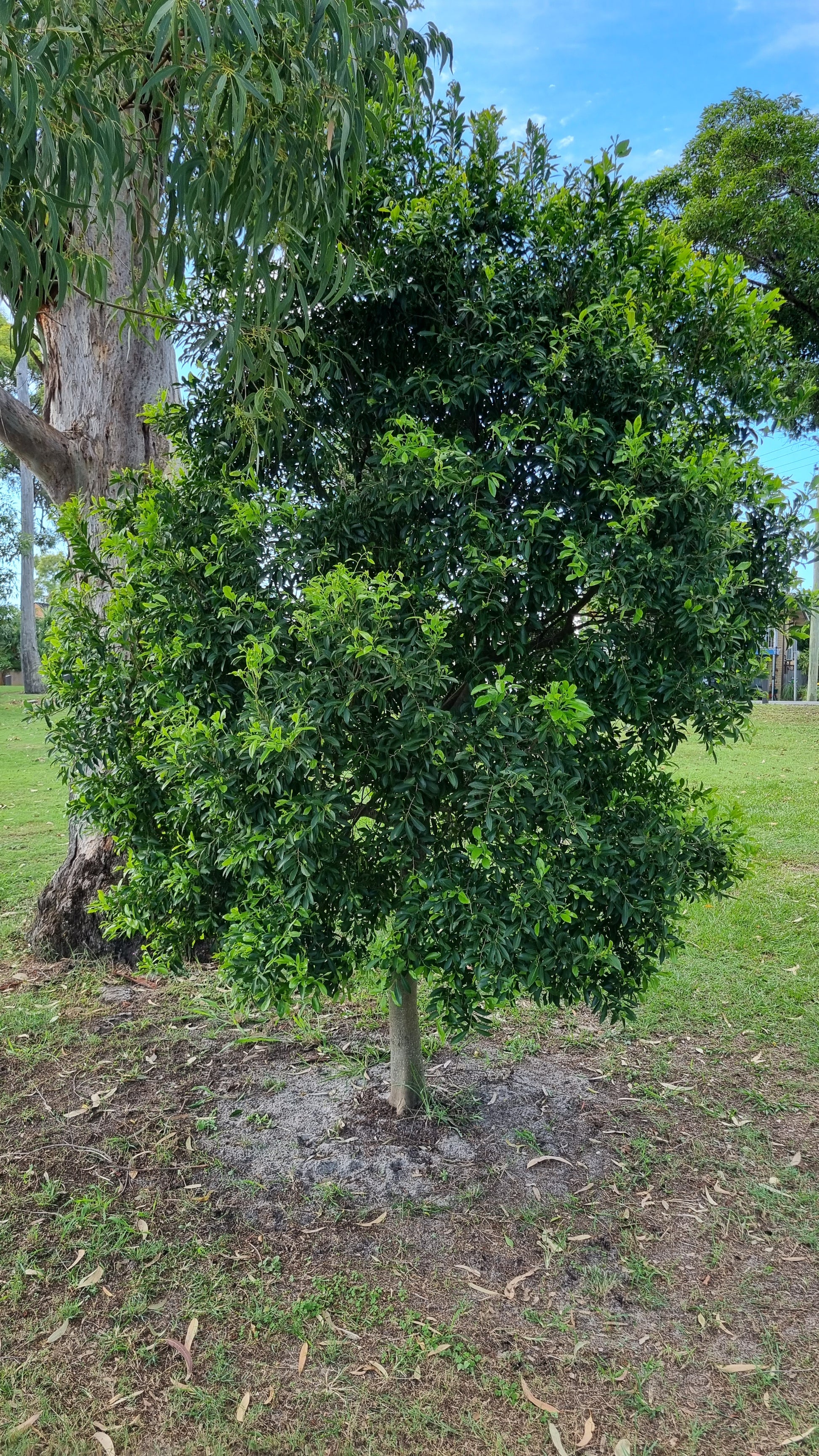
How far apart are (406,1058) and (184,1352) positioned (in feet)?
4.34

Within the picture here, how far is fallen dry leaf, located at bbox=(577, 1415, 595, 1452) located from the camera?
2383 mm

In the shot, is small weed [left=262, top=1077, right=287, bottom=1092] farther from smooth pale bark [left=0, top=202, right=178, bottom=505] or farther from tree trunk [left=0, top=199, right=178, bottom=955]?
smooth pale bark [left=0, top=202, right=178, bottom=505]

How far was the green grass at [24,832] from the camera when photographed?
20.3ft

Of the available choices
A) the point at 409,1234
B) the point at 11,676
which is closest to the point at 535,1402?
the point at 409,1234

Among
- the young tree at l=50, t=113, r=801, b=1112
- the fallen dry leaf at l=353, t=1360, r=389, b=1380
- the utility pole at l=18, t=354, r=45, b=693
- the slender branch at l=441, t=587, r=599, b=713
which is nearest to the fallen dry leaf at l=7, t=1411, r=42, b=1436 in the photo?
the fallen dry leaf at l=353, t=1360, r=389, b=1380

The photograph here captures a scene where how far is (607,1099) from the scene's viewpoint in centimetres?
407

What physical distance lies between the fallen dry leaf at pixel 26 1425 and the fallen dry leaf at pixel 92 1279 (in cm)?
46

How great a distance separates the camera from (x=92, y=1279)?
2969mm

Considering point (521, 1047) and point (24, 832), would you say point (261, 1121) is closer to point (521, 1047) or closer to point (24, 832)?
point (521, 1047)

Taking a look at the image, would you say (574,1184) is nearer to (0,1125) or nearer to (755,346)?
(0,1125)

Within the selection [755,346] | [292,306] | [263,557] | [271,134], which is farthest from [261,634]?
[755,346]

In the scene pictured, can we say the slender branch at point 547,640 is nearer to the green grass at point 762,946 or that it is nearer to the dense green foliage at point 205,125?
the green grass at point 762,946

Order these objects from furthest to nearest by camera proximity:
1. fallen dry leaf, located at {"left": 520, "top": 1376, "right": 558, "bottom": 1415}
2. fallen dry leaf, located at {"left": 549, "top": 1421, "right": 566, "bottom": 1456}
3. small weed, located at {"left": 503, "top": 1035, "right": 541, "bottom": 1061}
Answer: small weed, located at {"left": 503, "top": 1035, "right": 541, "bottom": 1061}
fallen dry leaf, located at {"left": 520, "top": 1376, "right": 558, "bottom": 1415}
fallen dry leaf, located at {"left": 549, "top": 1421, "right": 566, "bottom": 1456}

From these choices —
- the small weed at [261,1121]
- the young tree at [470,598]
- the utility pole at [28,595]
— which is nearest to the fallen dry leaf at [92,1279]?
the small weed at [261,1121]
